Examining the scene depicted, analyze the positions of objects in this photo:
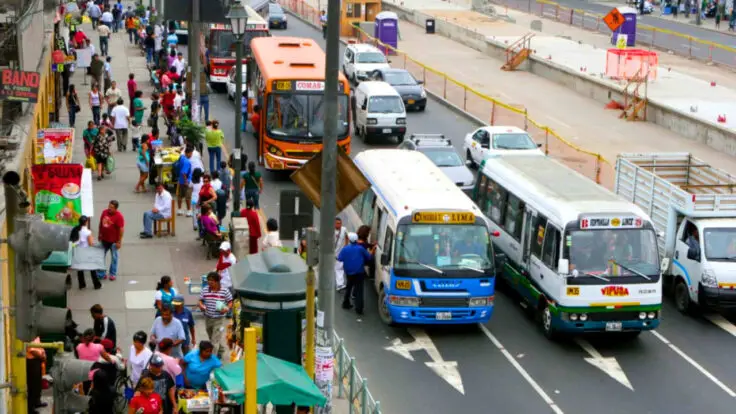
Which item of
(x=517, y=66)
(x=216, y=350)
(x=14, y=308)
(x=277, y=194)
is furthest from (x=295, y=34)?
(x=14, y=308)

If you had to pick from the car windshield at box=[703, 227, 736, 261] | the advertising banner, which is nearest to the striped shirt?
the advertising banner

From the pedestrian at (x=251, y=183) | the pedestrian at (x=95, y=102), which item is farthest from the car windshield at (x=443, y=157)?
the pedestrian at (x=95, y=102)

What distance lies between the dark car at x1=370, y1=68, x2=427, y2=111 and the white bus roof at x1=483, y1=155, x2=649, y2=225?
1768 centimetres

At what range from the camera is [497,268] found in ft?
75.9

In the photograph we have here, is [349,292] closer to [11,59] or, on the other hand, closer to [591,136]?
[11,59]

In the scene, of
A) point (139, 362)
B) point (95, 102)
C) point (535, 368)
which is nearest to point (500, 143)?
point (95, 102)

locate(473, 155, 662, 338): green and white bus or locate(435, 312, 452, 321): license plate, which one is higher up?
locate(473, 155, 662, 338): green and white bus

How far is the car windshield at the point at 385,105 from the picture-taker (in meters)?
36.9

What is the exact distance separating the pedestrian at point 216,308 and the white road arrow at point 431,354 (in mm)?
3135

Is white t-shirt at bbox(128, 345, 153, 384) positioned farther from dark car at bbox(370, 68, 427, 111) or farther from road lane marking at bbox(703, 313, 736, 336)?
dark car at bbox(370, 68, 427, 111)

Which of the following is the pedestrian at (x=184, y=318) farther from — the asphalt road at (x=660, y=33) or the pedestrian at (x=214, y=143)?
the asphalt road at (x=660, y=33)

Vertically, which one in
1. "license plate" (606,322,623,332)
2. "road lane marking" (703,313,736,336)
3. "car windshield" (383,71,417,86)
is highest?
"car windshield" (383,71,417,86)

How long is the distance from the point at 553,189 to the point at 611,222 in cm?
191

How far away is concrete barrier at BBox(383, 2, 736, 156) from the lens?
126 feet
